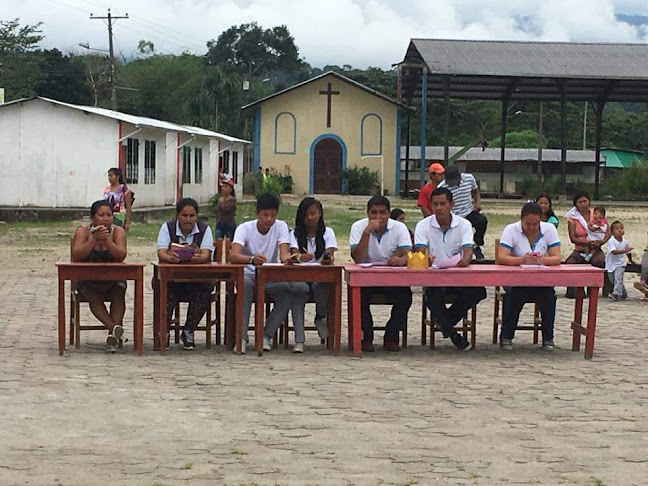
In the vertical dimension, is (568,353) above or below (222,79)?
below

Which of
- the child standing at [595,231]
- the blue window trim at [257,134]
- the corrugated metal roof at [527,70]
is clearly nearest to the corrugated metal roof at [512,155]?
the blue window trim at [257,134]

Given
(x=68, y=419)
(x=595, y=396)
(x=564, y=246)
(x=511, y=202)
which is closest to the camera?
(x=68, y=419)

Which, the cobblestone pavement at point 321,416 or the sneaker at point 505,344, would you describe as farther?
the sneaker at point 505,344

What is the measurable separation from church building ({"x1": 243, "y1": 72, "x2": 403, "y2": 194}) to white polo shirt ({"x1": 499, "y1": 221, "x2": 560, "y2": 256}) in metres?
42.5

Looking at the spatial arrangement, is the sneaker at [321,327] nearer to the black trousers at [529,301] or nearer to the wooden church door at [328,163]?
the black trousers at [529,301]

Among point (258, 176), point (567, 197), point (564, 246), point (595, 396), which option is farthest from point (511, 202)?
point (595, 396)

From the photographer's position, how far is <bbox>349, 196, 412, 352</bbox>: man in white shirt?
34.5 ft

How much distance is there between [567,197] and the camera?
48.4 metres

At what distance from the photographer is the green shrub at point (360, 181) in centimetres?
5300

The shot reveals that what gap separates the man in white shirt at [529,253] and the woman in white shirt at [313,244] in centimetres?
150

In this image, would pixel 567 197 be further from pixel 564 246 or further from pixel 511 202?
pixel 564 246

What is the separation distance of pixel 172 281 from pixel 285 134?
1728 inches

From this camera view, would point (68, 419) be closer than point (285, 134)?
Yes

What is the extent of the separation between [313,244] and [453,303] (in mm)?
1347
